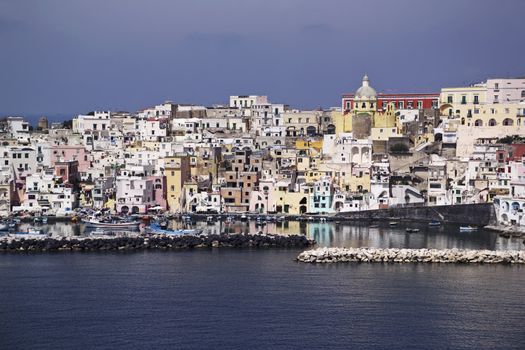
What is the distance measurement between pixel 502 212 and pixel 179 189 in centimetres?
1018

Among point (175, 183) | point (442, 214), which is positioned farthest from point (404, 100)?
point (175, 183)

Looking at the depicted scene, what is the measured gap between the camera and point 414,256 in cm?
2525

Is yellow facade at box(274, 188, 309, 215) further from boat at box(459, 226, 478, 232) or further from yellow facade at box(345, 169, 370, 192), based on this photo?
boat at box(459, 226, 478, 232)

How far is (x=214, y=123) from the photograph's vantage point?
4603 cm

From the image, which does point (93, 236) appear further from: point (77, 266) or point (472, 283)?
point (472, 283)

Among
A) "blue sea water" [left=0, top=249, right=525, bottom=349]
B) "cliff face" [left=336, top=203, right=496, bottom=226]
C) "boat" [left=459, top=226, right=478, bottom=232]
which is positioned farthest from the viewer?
"cliff face" [left=336, top=203, right=496, bottom=226]

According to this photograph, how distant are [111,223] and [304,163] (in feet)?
27.6

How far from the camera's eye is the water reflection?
90.7 ft

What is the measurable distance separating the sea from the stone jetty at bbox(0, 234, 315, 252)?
22.7 inches

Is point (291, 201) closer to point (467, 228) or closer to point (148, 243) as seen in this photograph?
point (467, 228)

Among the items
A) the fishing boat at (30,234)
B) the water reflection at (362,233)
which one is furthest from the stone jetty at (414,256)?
the fishing boat at (30,234)

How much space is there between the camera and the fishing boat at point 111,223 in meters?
30.5

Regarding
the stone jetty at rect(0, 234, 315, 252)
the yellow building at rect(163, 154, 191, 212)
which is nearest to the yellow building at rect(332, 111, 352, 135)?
the yellow building at rect(163, 154, 191, 212)

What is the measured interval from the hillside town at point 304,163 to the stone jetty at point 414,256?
5.39 metres
